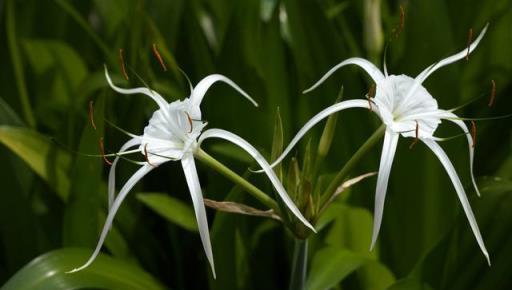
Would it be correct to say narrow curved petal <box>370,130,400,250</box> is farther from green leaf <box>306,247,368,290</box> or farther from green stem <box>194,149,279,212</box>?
green leaf <box>306,247,368,290</box>

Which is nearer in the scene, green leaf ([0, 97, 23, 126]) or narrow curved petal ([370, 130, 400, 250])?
narrow curved petal ([370, 130, 400, 250])

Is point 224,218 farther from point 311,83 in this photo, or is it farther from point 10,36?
point 10,36

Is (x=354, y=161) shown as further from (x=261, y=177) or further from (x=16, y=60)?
(x=16, y=60)

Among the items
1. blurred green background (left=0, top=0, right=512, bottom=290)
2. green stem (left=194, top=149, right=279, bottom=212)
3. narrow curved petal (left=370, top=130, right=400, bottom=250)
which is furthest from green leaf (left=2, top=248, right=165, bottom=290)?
narrow curved petal (left=370, top=130, right=400, bottom=250)

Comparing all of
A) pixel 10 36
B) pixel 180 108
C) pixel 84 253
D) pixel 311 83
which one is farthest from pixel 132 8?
pixel 180 108

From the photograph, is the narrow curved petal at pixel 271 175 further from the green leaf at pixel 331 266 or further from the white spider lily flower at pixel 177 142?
the green leaf at pixel 331 266

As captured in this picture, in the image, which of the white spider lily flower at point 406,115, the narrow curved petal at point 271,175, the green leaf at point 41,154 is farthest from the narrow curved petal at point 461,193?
the green leaf at point 41,154
